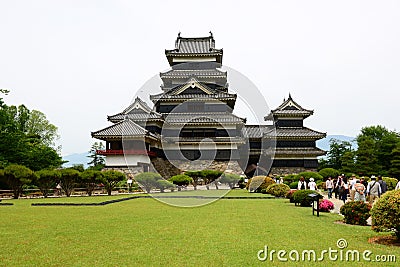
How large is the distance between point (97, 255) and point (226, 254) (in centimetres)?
277

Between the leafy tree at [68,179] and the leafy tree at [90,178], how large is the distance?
48cm

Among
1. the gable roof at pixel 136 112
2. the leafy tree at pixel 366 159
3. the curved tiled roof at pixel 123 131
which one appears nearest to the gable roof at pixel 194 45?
the gable roof at pixel 136 112

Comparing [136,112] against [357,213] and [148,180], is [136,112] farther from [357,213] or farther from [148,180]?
[357,213]

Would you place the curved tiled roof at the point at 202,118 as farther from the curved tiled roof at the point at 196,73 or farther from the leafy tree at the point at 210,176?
the leafy tree at the point at 210,176

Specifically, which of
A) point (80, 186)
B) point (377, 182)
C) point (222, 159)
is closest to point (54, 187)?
point (80, 186)

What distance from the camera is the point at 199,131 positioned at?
44.1 m

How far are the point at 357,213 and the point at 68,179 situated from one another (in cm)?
2149

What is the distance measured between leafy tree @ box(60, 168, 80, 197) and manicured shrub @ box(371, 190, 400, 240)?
75.5ft

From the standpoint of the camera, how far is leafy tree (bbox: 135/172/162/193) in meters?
31.9

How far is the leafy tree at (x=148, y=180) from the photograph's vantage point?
31891 mm

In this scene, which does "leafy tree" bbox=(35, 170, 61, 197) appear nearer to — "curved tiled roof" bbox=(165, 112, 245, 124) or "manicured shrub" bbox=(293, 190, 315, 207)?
"manicured shrub" bbox=(293, 190, 315, 207)

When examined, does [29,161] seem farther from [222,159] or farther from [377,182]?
[377,182]

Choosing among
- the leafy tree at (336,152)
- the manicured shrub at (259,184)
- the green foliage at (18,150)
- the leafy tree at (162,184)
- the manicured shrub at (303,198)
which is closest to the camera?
the manicured shrub at (303,198)

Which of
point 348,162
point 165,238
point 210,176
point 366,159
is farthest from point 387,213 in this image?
point 348,162
